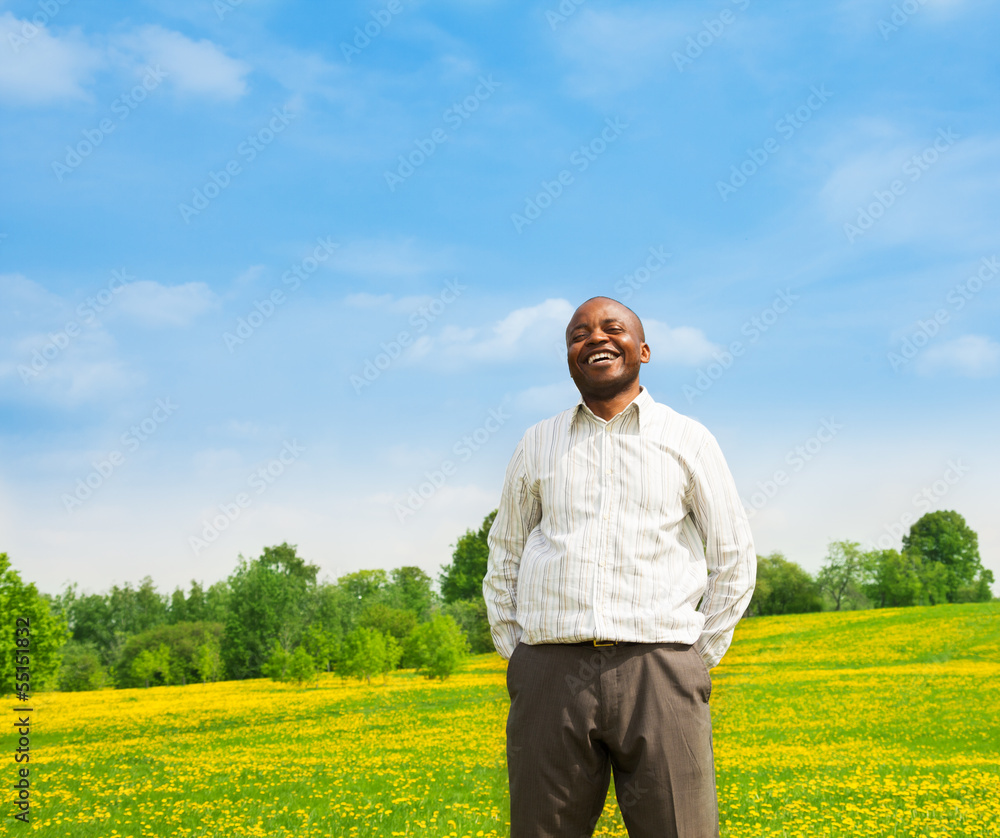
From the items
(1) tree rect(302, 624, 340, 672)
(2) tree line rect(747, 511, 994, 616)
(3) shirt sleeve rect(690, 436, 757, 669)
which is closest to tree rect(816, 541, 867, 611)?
(2) tree line rect(747, 511, 994, 616)

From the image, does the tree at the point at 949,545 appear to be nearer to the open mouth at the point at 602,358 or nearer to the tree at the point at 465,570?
the tree at the point at 465,570

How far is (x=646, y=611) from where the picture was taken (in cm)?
285

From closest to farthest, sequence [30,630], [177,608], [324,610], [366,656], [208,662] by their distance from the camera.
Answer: [30,630]
[366,656]
[208,662]
[324,610]
[177,608]

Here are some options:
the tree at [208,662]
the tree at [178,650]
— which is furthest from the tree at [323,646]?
the tree at [178,650]

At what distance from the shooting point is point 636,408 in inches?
126

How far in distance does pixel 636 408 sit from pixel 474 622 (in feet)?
156

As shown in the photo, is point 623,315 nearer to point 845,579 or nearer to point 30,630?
point 30,630

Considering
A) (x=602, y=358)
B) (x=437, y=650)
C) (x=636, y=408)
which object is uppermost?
(x=602, y=358)

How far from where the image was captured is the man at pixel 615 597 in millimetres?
2818

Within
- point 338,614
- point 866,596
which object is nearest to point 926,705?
point 338,614

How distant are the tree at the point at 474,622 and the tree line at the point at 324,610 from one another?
14 centimetres

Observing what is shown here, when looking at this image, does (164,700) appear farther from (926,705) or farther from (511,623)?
(511,623)

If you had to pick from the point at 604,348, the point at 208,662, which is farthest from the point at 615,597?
the point at 208,662

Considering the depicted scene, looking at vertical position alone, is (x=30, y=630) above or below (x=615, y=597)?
below
